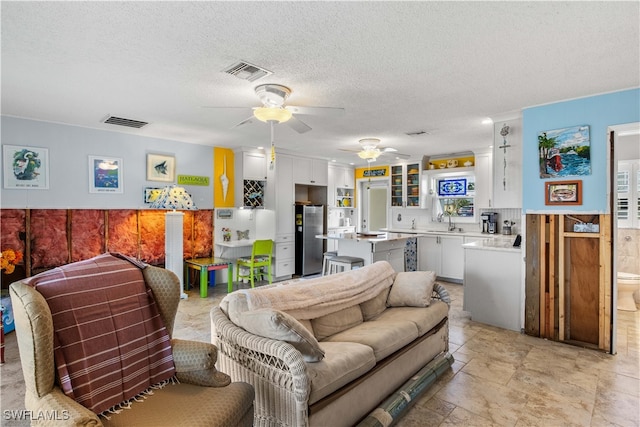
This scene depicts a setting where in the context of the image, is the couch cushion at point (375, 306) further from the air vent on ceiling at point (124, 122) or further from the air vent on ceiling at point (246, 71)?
the air vent on ceiling at point (124, 122)

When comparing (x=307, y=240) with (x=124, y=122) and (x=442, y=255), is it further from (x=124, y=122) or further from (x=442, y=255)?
(x=124, y=122)

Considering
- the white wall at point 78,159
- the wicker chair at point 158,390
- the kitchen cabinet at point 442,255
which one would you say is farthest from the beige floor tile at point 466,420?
the white wall at point 78,159

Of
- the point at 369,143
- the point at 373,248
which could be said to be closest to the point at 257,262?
the point at 373,248

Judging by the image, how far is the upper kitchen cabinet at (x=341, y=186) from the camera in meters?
7.99

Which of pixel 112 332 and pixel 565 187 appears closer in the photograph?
pixel 112 332

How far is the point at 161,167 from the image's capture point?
17.6ft

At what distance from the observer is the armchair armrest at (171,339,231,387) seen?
1.78 m

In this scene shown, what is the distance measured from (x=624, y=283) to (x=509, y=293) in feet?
6.33

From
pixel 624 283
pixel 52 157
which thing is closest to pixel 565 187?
pixel 624 283

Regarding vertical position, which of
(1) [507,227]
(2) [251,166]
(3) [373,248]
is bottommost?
(3) [373,248]

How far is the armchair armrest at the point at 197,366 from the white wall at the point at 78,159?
12.7 ft

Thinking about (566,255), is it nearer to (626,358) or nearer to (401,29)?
(626,358)

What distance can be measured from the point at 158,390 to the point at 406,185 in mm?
6377

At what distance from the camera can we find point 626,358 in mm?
3146
